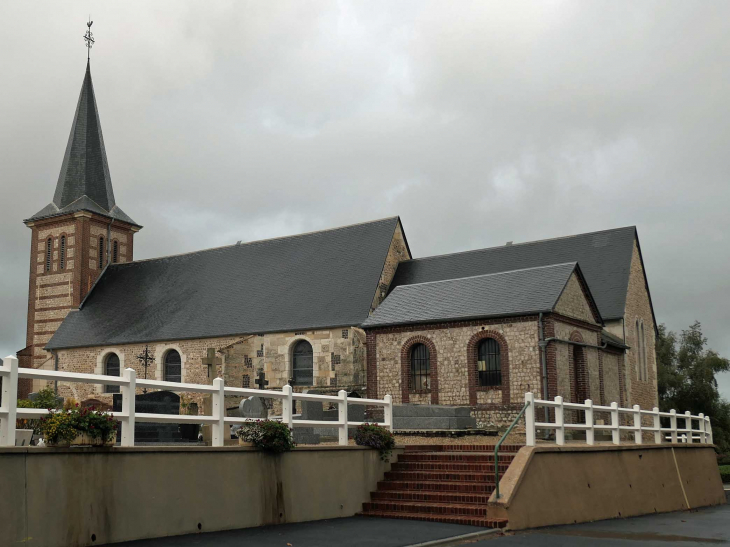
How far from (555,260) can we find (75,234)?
25663mm

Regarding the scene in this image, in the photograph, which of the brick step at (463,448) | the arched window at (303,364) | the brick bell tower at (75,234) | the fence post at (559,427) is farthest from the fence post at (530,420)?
the brick bell tower at (75,234)

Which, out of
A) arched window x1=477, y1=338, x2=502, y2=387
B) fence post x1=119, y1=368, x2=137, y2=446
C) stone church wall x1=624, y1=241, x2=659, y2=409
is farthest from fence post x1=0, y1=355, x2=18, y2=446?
stone church wall x1=624, y1=241, x2=659, y2=409

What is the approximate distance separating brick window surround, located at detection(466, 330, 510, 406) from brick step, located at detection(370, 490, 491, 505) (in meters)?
10.6

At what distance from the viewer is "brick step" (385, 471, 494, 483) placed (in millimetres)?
13789

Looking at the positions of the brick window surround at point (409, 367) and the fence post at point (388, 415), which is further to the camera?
the brick window surround at point (409, 367)

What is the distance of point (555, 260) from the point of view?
32375 mm

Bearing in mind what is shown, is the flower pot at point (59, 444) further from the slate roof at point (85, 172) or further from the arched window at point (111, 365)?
the slate roof at point (85, 172)

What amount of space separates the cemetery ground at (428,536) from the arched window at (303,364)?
18518mm

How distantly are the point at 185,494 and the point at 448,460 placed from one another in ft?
18.3

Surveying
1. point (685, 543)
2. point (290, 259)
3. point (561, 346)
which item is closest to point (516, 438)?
point (561, 346)

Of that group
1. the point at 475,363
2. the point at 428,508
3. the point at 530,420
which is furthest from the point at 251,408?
the point at 475,363

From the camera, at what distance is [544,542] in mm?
11055

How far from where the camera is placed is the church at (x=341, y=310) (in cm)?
2470

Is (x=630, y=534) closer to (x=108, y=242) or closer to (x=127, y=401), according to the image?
(x=127, y=401)
